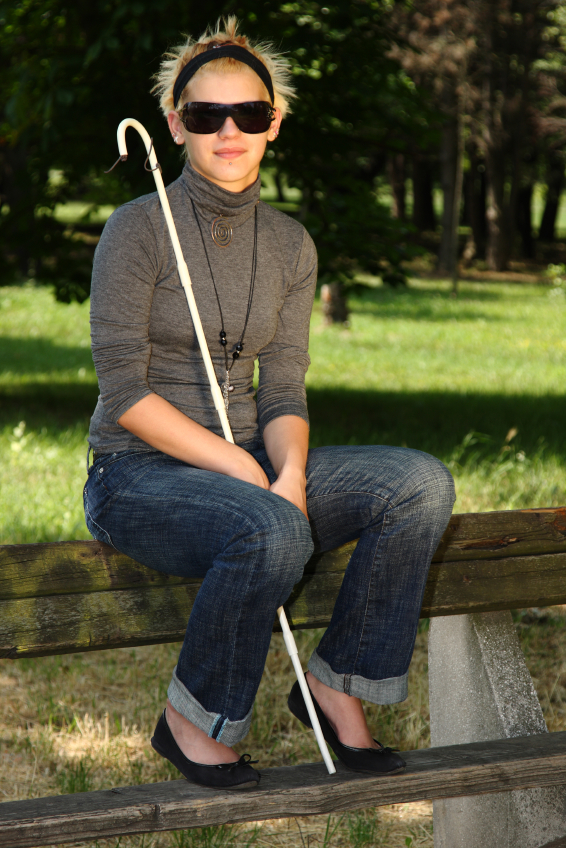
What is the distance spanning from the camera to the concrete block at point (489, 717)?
105 inches

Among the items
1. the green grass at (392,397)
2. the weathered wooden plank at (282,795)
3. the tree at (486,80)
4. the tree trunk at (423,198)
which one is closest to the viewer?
the weathered wooden plank at (282,795)

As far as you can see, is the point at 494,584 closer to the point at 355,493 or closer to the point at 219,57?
the point at 355,493

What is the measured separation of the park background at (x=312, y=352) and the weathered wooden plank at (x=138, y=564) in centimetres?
94

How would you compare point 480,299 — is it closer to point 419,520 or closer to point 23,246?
point 23,246

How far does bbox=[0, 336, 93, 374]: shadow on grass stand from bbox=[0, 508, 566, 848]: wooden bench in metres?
9.22

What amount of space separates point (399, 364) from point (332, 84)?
6538 millimetres

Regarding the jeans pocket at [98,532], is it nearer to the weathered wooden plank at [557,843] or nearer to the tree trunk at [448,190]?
the weathered wooden plank at [557,843]

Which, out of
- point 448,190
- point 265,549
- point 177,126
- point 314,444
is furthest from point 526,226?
point 265,549

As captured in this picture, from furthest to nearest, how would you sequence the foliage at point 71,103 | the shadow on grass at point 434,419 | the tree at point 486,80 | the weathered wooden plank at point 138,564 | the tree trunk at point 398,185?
1. the tree trunk at point 398,185
2. the tree at point 486,80
3. the shadow on grass at point 434,419
4. the foliage at point 71,103
5. the weathered wooden plank at point 138,564

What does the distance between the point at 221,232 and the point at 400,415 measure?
20.4ft

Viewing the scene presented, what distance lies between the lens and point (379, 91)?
283 inches

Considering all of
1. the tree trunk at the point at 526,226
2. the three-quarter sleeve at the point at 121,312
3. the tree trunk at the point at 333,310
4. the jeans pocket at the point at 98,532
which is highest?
the three-quarter sleeve at the point at 121,312

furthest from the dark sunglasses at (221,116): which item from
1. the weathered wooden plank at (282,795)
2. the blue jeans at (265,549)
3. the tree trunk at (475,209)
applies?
the tree trunk at (475,209)

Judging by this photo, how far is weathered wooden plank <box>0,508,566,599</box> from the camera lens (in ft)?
7.34
